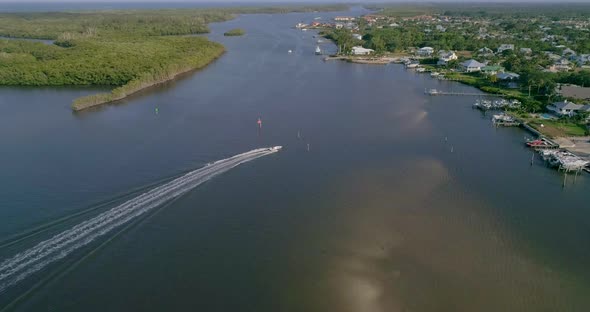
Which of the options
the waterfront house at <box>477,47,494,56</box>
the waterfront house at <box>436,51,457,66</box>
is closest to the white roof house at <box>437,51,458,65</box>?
the waterfront house at <box>436,51,457,66</box>

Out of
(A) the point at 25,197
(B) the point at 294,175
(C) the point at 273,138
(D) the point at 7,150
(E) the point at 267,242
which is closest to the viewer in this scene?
(E) the point at 267,242

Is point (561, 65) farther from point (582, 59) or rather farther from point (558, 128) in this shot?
point (558, 128)

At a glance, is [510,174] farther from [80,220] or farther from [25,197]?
[25,197]

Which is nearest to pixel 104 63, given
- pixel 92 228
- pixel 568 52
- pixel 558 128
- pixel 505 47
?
pixel 92 228

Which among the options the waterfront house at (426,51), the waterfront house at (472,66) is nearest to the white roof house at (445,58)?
the waterfront house at (426,51)

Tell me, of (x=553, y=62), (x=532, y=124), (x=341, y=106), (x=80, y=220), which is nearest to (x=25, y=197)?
(x=80, y=220)

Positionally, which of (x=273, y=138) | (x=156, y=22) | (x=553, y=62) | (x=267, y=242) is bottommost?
(x=267, y=242)
